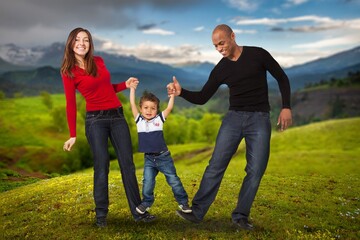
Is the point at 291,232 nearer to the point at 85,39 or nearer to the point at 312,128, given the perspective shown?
the point at 85,39

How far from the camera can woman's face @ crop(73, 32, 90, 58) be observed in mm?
10125

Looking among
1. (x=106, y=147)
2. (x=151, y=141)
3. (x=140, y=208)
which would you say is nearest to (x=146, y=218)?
(x=140, y=208)

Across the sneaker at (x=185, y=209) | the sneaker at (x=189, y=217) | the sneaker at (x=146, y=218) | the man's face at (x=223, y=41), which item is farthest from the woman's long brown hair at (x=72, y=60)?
the sneaker at (x=189, y=217)

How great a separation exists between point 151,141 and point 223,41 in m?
3.58

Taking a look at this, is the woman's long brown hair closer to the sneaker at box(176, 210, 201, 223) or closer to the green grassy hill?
the green grassy hill

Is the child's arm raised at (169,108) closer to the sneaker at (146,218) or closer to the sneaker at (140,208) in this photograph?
the sneaker at (140,208)

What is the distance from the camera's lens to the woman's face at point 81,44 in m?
10.1

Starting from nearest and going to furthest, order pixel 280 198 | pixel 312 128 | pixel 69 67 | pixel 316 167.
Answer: pixel 69 67 < pixel 280 198 < pixel 316 167 < pixel 312 128

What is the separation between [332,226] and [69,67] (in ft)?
33.0

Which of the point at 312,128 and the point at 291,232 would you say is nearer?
the point at 291,232

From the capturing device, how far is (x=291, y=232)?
459 inches

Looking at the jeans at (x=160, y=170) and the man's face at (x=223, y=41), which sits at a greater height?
the man's face at (x=223, y=41)

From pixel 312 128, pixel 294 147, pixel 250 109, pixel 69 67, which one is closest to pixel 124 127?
pixel 69 67

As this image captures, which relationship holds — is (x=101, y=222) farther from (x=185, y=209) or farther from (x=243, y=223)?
(x=243, y=223)
